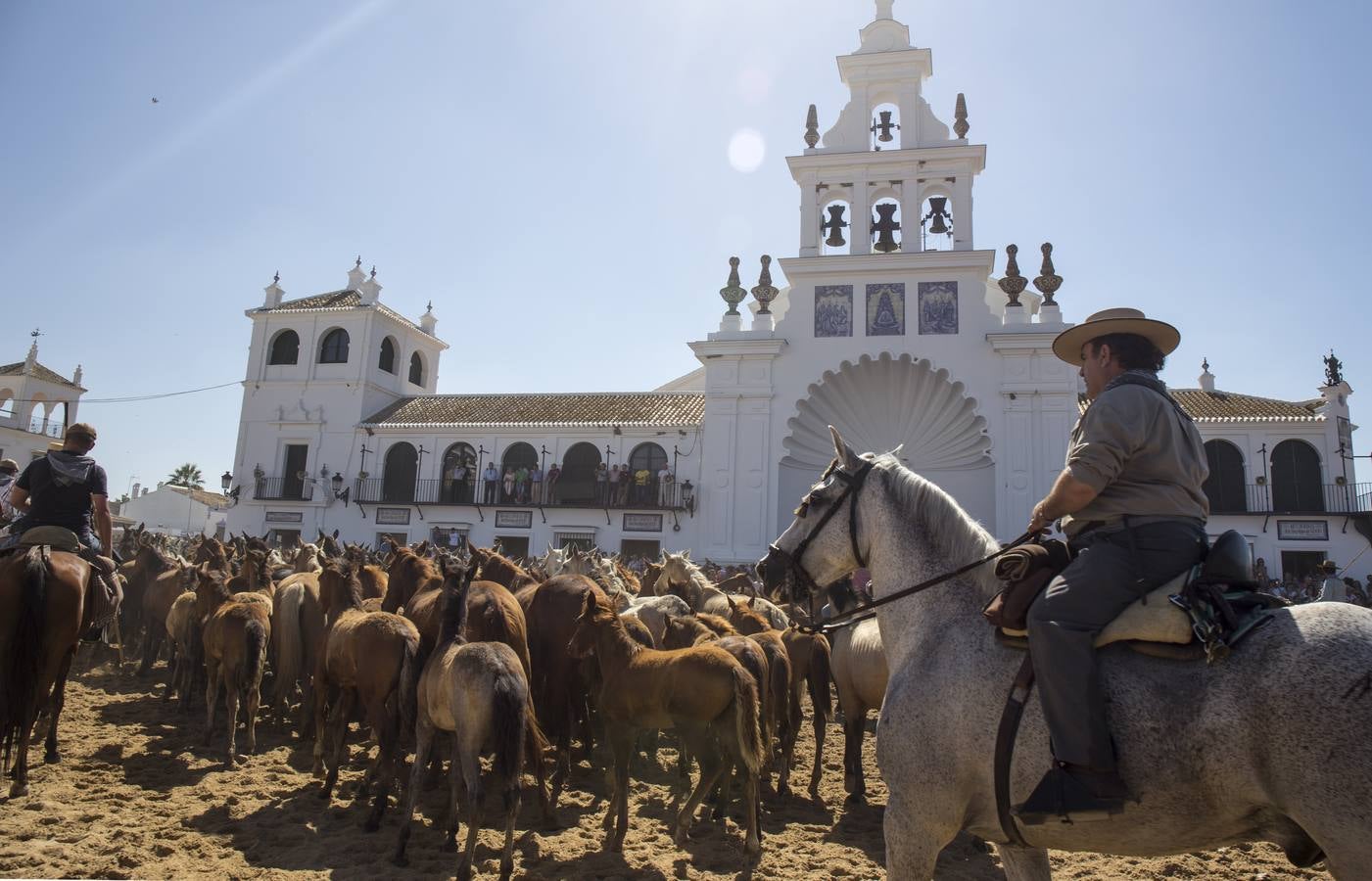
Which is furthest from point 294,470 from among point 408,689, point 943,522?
point 943,522

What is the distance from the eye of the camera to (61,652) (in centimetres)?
640

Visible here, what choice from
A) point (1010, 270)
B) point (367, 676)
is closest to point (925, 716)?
point (367, 676)

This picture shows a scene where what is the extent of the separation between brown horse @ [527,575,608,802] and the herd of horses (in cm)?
2

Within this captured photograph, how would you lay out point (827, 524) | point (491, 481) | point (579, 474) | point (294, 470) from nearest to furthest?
point (827, 524) → point (491, 481) → point (579, 474) → point (294, 470)

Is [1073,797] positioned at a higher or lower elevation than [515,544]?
lower

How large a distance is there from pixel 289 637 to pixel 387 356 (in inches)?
1166

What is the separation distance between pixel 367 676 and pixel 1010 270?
23.9 meters

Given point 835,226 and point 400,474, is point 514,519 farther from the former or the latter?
point 835,226

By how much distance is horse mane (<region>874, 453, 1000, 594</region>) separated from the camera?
367 centimetres

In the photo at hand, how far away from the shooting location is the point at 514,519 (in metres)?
30.2

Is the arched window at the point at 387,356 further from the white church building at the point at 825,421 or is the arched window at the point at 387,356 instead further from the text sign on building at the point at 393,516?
the text sign on building at the point at 393,516

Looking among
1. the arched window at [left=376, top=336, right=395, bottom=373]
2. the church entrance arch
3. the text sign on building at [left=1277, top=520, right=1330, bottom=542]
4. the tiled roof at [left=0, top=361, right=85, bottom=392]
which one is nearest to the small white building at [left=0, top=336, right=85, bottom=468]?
the tiled roof at [left=0, top=361, right=85, bottom=392]

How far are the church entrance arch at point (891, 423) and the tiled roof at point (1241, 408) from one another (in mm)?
9613

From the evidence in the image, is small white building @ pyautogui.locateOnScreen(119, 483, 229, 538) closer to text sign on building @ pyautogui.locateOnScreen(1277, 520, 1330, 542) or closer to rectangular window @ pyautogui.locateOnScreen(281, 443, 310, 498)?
rectangular window @ pyautogui.locateOnScreen(281, 443, 310, 498)
